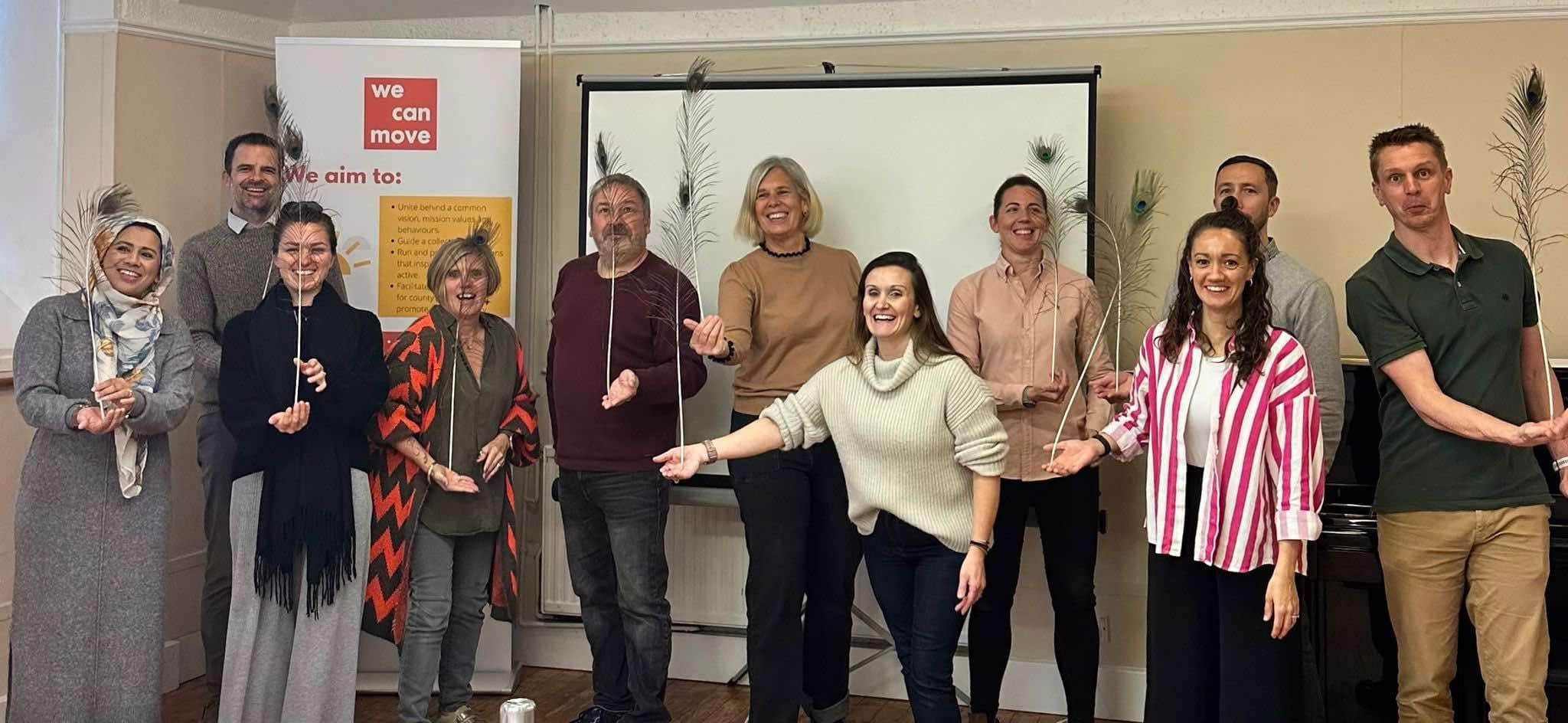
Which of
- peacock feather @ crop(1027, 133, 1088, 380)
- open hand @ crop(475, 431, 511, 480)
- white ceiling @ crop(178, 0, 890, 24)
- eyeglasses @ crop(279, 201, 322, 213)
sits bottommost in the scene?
open hand @ crop(475, 431, 511, 480)

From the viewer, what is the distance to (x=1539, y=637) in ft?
9.50

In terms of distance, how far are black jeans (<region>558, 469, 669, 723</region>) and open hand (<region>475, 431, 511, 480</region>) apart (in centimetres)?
19

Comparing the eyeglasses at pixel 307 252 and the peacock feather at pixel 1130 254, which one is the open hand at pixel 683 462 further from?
the peacock feather at pixel 1130 254

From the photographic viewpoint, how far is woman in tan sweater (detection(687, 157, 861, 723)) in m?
3.57

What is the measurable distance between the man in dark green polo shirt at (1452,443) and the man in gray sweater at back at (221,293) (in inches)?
113

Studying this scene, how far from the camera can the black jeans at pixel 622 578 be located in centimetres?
365

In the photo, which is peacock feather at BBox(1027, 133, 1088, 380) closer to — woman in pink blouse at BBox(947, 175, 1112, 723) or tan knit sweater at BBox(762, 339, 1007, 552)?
woman in pink blouse at BBox(947, 175, 1112, 723)

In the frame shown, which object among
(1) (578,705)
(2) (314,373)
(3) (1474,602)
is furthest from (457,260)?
(3) (1474,602)

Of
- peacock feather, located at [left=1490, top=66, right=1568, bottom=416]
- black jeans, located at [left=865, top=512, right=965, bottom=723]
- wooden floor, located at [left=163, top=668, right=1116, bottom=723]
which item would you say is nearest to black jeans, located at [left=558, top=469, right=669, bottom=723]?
wooden floor, located at [left=163, top=668, right=1116, bottom=723]

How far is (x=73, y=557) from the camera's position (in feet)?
10.7

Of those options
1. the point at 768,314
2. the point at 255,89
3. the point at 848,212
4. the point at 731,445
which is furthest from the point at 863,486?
the point at 255,89

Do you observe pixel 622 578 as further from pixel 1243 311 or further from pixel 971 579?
pixel 1243 311

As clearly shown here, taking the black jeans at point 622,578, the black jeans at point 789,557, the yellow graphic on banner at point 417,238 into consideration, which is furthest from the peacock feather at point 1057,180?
the yellow graphic on banner at point 417,238

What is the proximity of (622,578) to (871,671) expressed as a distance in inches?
46.8
